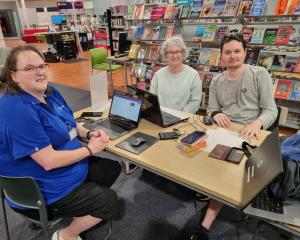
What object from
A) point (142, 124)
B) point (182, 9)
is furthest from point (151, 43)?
point (142, 124)

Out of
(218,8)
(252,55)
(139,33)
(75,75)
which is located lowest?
(75,75)

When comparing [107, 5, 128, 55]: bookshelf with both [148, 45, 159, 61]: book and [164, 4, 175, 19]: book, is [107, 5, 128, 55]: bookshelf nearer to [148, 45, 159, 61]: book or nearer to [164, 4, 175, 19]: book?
[148, 45, 159, 61]: book

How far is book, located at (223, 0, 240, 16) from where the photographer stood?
338cm

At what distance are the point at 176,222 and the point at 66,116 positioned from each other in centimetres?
119

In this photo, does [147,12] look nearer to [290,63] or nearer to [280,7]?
[280,7]

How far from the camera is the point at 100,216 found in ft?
4.86

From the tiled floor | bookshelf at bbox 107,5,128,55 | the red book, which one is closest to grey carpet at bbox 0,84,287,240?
the red book

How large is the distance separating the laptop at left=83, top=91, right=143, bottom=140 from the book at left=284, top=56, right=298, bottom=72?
2.36 m

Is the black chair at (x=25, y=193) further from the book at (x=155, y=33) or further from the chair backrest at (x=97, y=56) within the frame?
the chair backrest at (x=97, y=56)

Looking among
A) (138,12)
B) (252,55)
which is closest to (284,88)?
(252,55)

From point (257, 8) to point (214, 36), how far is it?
0.69m

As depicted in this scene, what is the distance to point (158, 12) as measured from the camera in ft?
14.1

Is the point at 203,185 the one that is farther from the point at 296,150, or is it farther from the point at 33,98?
the point at 33,98

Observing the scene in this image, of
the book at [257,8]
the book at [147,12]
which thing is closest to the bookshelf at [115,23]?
the book at [147,12]
